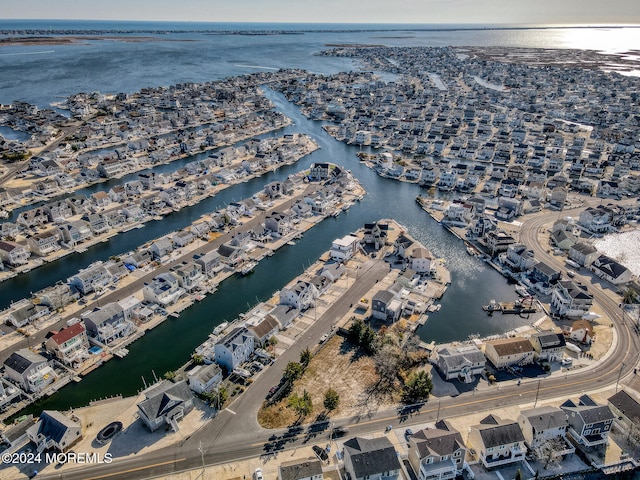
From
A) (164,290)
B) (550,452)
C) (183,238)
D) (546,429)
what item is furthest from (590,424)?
(183,238)

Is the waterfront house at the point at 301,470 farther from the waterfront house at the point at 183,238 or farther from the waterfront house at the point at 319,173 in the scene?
the waterfront house at the point at 319,173

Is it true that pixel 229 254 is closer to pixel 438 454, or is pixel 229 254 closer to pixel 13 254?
pixel 13 254

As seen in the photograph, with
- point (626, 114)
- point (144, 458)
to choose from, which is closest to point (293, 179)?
point (144, 458)

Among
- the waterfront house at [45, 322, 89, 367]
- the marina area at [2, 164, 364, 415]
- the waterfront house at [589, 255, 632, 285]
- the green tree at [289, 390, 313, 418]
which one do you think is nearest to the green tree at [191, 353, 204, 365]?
the marina area at [2, 164, 364, 415]

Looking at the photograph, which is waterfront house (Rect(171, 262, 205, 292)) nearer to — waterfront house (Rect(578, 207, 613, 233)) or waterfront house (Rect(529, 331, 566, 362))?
waterfront house (Rect(529, 331, 566, 362))

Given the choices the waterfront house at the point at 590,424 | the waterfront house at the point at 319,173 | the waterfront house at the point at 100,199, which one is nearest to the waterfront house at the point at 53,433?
the waterfront house at the point at 590,424
